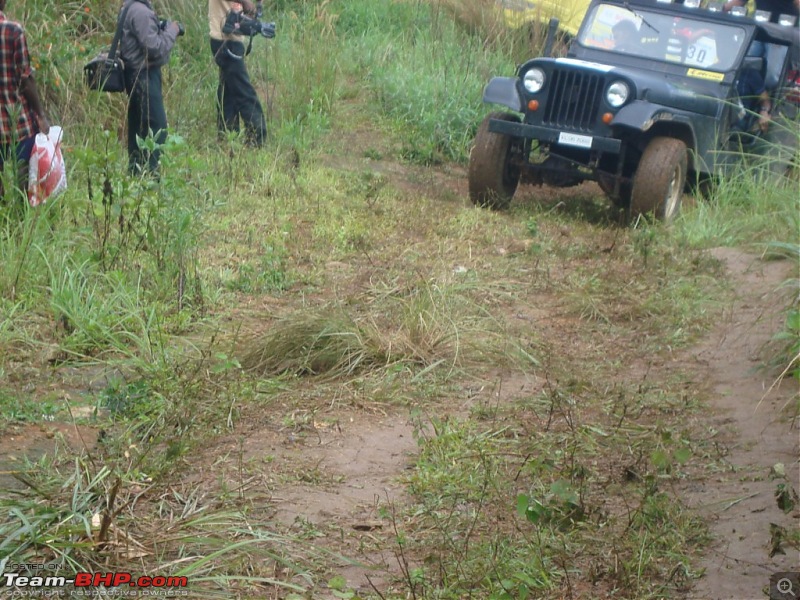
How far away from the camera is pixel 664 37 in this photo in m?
8.77

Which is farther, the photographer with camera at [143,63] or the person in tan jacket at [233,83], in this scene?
the person in tan jacket at [233,83]

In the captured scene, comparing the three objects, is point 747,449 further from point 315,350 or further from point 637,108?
point 637,108

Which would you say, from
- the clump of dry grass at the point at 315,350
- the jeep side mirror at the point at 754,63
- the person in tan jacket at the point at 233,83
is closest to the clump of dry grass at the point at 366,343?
the clump of dry grass at the point at 315,350

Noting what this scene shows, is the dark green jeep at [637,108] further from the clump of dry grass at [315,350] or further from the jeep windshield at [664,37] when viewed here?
the clump of dry grass at [315,350]

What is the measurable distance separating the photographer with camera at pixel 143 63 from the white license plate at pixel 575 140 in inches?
110

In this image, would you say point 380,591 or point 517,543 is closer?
point 380,591

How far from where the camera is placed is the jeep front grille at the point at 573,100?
26.1ft

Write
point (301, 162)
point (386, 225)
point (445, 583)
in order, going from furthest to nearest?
point (301, 162)
point (386, 225)
point (445, 583)

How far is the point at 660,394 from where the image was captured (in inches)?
189

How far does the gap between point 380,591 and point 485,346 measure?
2.17 meters

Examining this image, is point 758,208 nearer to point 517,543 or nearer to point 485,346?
point 485,346

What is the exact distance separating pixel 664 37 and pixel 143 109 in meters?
4.13

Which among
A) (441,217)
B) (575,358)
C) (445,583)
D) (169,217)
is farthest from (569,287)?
(445,583)

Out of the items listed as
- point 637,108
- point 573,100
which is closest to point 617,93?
point 637,108
